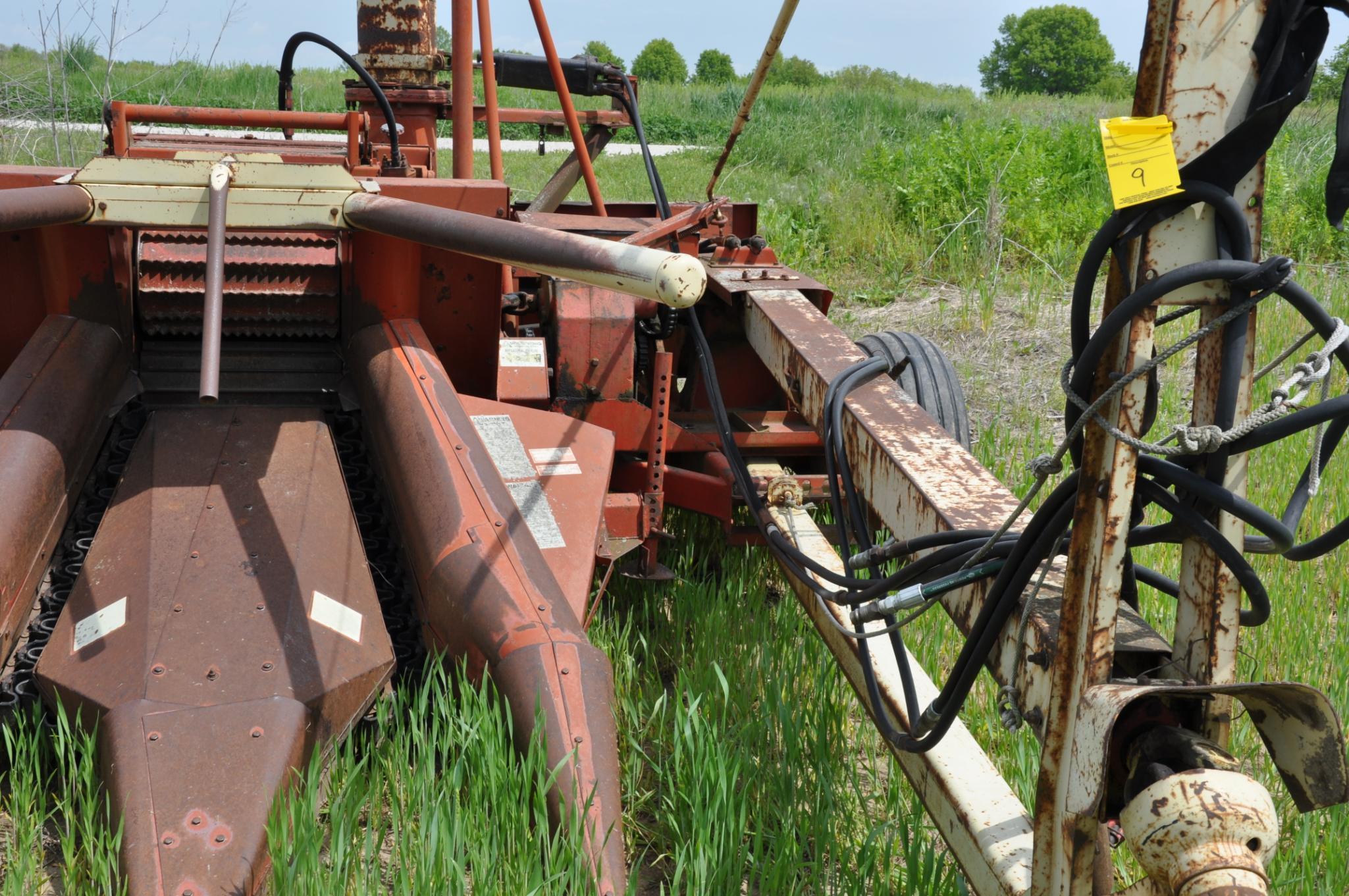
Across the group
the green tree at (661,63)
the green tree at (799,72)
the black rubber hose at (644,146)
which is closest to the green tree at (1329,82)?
the black rubber hose at (644,146)

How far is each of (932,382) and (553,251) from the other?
2176 mm

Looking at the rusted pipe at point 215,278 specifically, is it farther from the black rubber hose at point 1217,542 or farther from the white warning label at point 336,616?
Answer: the black rubber hose at point 1217,542

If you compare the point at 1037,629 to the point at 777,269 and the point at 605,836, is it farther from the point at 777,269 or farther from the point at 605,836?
the point at 777,269

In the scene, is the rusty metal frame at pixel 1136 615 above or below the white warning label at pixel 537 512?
above

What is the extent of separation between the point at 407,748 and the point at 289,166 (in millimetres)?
1504

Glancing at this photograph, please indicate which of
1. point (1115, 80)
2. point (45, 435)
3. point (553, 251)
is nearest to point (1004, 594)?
point (553, 251)

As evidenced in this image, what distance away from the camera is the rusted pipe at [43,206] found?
2396mm

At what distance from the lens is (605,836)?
2.09 metres

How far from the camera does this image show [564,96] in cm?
417

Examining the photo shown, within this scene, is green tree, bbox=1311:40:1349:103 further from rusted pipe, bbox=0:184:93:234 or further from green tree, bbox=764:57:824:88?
green tree, bbox=764:57:824:88

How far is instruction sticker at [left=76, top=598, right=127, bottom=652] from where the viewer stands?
2389 mm

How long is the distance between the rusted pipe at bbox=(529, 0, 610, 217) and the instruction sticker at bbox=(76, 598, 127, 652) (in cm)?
217

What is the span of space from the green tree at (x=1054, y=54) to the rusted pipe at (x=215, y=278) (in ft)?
281

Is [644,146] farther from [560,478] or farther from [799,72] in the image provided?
[799,72]
